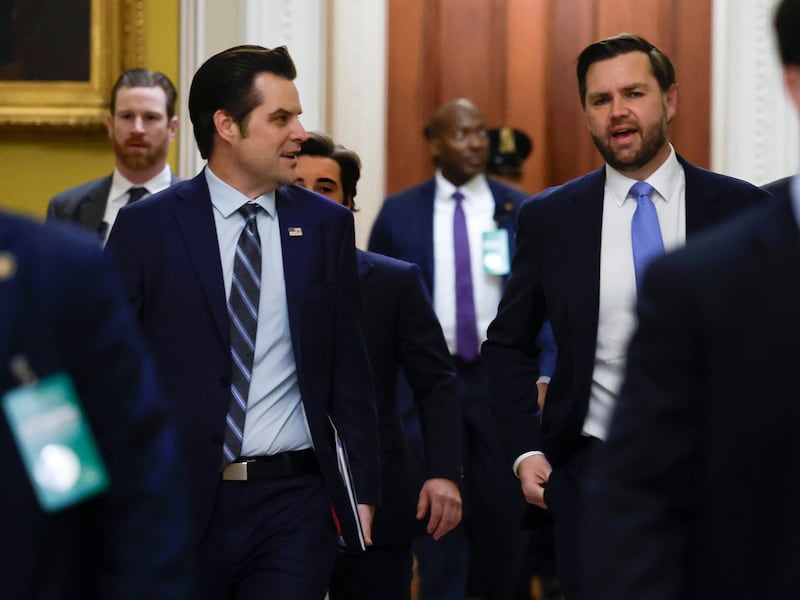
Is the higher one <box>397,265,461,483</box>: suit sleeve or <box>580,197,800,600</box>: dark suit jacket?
<box>580,197,800,600</box>: dark suit jacket

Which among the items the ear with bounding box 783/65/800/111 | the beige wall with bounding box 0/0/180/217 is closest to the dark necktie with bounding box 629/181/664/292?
the ear with bounding box 783/65/800/111

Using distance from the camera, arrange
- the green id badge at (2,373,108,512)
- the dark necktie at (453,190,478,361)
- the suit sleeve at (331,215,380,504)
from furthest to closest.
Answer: the dark necktie at (453,190,478,361)
the suit sleeve at (331,215,380,504)
the green id badge at (2,373,108,512)

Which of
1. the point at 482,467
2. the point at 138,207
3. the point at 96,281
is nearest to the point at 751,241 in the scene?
the point at 96,281

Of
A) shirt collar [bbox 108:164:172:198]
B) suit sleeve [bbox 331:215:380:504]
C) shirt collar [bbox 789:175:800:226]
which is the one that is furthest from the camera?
shirt collar [bbox 108:164:172:198]

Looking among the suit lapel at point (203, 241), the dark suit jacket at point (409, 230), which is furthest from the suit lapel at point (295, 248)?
the dark suit jacket at point (409, 230)

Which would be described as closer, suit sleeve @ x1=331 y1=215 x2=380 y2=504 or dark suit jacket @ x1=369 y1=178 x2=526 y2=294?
suit sleeve @ x1=331 y1=215 x2=380 y2=504

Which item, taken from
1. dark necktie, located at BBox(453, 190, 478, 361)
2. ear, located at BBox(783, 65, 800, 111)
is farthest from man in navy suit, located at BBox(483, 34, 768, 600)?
dark necktie, located at BBox(453, 190, 478, 361)

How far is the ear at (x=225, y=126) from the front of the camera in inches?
162

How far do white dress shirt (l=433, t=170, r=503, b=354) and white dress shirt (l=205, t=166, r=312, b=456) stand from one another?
2664 mm

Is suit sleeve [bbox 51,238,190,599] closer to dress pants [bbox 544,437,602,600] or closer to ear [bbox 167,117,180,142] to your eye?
dress pants [bbox 544,437,602,600]

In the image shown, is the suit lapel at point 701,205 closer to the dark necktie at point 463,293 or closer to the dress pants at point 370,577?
the dress pants at point 370,577

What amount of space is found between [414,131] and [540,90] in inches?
26.5

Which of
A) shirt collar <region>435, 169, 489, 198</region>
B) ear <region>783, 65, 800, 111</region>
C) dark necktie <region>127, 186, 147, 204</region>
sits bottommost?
shirt collar <region>435, 169, 489, 198</region>

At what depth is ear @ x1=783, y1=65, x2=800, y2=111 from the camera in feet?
6.63
